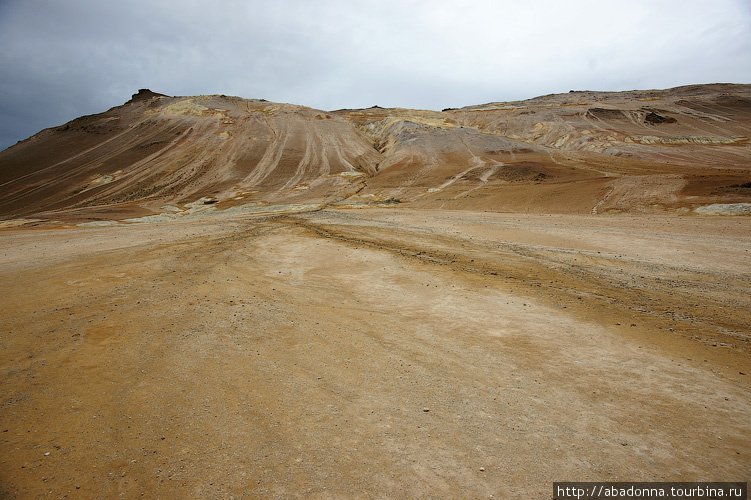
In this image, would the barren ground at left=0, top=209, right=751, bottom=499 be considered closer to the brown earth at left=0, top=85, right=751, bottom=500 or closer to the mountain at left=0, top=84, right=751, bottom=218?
the brown earth at left=0, top=85, right=751, bottom=500

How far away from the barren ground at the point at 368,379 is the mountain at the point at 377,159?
822 inches

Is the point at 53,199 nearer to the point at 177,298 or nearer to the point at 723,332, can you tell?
the point at 177,298

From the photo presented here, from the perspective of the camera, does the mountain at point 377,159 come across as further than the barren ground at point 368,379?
Yes

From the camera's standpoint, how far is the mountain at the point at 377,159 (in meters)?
32.2

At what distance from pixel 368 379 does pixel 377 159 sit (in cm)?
5460

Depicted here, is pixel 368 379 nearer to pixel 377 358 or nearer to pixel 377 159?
pixel 377 358

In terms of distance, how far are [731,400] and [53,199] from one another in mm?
57949

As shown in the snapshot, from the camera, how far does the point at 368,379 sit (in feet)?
18.2

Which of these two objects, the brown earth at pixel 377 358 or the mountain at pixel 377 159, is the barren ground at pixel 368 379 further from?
the mountain at pixel 377 159

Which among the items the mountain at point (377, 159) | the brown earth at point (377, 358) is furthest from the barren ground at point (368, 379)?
the mountain at point (377, 159)

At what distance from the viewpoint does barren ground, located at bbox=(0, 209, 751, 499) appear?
3697 millimetres

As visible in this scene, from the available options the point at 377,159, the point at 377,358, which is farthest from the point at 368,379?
the point at 377,159

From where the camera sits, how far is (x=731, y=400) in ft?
16.1

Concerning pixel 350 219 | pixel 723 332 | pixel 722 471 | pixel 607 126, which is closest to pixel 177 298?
pixel 722 471
